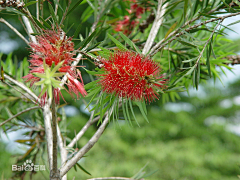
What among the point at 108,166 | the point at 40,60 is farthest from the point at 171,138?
the point at 40,60

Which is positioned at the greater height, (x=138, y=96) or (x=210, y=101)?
(x=138, y=96)

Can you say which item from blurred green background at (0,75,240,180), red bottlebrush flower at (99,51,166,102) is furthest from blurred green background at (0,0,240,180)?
red bottlebrush flower at (99,51,166,102)

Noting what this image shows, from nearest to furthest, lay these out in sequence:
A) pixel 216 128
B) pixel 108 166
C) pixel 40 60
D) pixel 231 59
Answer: pixel 40 60 → pixel 231 59 → pixel 108 166 → pixel 216 128

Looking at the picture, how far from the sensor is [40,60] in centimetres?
24

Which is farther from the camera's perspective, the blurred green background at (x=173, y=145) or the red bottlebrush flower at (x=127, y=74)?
the blurred green background at (x=173, y=145)

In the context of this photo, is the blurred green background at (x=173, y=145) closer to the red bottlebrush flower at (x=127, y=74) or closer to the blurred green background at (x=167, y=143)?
the blurred green background at (x=167, y=143)

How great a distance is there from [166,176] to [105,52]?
7.86ft

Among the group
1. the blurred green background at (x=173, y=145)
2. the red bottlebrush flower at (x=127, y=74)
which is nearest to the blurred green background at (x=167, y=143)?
the blurred green background at (x=173, y=145)

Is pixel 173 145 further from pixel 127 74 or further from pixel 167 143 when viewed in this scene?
pixel 127 74

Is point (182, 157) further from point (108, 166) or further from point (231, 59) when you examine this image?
point (231, 59)

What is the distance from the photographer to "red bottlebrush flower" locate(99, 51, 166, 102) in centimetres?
28

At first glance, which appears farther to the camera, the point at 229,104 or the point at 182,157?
the point at 229,104

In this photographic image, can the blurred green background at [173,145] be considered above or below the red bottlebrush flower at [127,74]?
below

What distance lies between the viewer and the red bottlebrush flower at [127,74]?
279 millimetres
